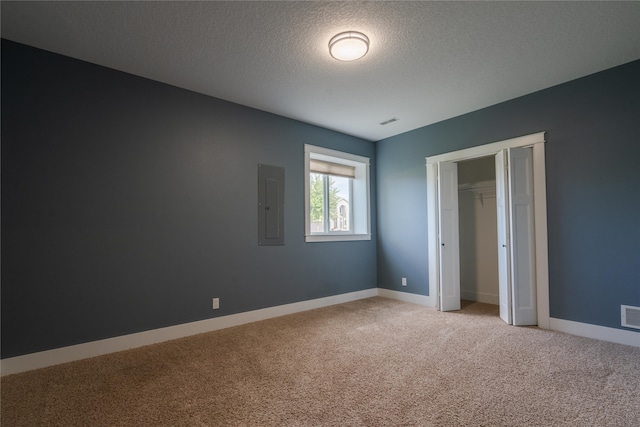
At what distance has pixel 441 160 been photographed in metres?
4.23

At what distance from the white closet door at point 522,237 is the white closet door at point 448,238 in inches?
32.4

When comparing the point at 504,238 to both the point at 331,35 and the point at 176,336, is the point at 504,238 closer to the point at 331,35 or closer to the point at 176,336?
the point at 331,35

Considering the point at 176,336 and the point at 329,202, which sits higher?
the point at 329,202

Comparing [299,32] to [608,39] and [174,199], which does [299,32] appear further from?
[608,39]

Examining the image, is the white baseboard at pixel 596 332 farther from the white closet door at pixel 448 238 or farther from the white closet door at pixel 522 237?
the white closet door at pixel 448 238

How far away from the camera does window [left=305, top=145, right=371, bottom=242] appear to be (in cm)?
446

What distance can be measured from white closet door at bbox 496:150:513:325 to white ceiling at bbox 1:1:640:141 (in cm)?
85

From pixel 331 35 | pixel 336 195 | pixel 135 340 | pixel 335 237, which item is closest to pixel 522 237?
pixel 335 237

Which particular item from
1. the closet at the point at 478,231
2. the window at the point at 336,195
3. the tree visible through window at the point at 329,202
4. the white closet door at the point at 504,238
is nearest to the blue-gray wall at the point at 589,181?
the white closet door at the point at 504,238

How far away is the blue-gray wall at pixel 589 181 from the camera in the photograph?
111 inches

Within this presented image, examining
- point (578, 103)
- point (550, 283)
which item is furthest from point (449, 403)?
point (578, 103)

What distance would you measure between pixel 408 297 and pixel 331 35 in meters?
3.67

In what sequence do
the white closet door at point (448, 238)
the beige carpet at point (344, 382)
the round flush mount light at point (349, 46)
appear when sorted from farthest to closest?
the white closet door at point (448, 238) < the round flush mount light at point (349, 46) < the beige carpet at point (344, 382)

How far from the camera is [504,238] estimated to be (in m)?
3.57
